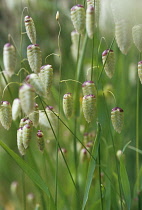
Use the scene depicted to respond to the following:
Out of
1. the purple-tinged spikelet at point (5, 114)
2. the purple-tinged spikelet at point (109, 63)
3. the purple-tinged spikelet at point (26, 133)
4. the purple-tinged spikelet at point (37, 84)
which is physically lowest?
the purple-tinged spikelet at point (26, 133)

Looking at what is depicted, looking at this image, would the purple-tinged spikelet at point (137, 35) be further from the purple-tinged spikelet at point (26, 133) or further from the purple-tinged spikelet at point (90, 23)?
the purple-tinged spikelet at point (26, 133)

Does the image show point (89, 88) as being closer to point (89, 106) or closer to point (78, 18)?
point (89, 106)

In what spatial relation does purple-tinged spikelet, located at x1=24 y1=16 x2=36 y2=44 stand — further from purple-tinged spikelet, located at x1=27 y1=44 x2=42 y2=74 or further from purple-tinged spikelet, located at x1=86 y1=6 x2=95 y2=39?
purple-tinged spikelet, located at x1=86 y1=6 x2=95 y2=39

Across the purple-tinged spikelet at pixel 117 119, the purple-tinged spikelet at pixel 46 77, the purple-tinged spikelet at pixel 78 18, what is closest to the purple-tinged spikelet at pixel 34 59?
the purple-tinged spikelet at pixel 46 77

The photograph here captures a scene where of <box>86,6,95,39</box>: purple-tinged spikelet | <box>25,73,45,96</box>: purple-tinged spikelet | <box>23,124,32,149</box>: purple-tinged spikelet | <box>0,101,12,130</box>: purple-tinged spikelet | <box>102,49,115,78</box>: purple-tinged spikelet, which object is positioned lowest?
<box>23,124,32,149</box>: purple-tinged spikelet

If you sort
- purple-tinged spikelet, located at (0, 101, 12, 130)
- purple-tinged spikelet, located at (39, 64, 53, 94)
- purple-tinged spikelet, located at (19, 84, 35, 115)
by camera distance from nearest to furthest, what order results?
purple-tinged spikelet, located at (19, 84, 35, 115), purple-tinged spikelet, located at (39, 64, 53, 94), purple-tinged spikelet, located at (0, 101, 12, 130)

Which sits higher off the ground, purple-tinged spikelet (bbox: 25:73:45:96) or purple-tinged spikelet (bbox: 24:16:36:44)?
purple-tinged spikelet (bbox: 24:16:36:44)

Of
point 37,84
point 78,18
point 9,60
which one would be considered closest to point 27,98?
point 37,84

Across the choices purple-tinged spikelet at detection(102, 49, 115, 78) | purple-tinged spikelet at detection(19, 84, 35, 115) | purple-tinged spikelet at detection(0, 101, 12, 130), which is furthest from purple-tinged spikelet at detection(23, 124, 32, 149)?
purple-tinged spikelet at detection(102, 49, 115, 78)

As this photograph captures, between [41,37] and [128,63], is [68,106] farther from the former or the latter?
[41,37]
